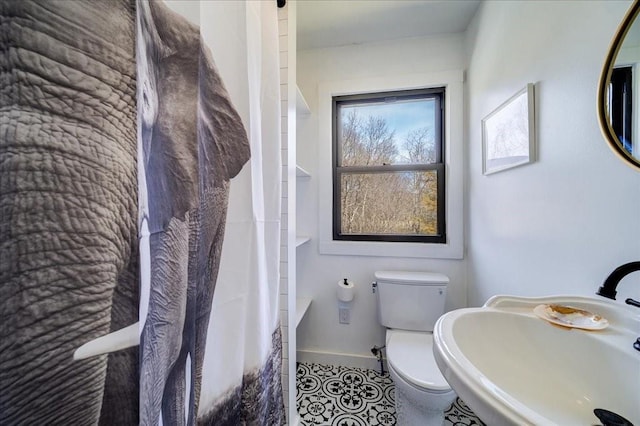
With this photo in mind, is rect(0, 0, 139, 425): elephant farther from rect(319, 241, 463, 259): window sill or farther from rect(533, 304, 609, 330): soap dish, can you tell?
rect(319, 241, 463, 259): window sill

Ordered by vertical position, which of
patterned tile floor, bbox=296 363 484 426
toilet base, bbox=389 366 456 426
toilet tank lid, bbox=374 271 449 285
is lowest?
patterned tile floor, bbox=296 363 484 426

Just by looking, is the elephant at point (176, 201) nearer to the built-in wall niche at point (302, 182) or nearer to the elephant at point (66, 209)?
the elephant at point (66, 209)

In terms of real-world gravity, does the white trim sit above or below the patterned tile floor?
above

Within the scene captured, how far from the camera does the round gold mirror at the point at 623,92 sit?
23.5 inches

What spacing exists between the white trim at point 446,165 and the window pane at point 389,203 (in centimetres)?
11

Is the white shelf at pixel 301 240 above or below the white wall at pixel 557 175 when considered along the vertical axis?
below

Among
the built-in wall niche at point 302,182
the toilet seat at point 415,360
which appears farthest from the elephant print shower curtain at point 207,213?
the built-in wall niche at point 302,182

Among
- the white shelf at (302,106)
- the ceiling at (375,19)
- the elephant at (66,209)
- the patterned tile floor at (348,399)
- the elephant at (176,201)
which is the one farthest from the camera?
the white shelf at (302,106)

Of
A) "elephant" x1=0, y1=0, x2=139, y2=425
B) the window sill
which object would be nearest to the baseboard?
the window sill

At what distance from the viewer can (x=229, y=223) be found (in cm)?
59

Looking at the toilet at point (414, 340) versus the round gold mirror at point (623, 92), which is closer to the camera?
the round gold mirror at point (623, 92)

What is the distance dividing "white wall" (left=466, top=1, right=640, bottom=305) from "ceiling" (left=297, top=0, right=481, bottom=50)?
202 mm

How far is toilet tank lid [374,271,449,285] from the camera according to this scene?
1486 millimetres

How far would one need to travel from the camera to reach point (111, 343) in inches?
13.1
